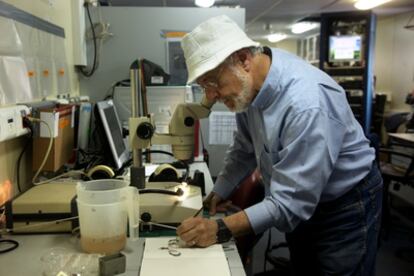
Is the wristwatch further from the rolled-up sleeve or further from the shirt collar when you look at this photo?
the shirt collar

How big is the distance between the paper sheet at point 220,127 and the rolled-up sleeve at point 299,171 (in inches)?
58.6

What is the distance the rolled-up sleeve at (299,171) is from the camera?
1.15 metres

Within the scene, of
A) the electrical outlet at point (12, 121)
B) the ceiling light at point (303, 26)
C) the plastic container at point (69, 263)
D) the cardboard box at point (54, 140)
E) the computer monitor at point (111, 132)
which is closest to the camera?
the plastic container at point (69, 263)

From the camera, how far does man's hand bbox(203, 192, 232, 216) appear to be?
1531mm

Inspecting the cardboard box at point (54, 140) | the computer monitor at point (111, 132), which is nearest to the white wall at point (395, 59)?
the computer monitor at point (111, 132)

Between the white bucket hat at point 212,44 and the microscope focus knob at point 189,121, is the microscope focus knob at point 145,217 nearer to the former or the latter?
the microscope focus knob at point 189,121

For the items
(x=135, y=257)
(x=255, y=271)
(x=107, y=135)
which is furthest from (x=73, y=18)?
(x=255, y=271)

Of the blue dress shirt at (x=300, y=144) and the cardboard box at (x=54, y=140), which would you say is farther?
the cardboard box at (x=54, y=140)

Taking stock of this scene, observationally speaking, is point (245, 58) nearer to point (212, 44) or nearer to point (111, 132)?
point (212, 44)

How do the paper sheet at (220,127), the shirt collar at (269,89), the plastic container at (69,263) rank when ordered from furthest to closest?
the paper sheet at (220,127), the shirt collar at (269,89), the plastic container at (69,263)

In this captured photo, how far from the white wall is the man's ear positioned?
6.11 m

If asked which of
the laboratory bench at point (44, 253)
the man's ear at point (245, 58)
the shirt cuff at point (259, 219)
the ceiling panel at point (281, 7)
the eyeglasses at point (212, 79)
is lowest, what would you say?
the laboratory bench at point (44, 253)

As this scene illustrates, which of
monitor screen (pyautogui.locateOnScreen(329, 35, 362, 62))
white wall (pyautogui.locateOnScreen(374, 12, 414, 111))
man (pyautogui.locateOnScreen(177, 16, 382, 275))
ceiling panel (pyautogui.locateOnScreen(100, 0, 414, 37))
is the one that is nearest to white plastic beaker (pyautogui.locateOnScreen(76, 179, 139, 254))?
man (pyautogui.locateOnScreen(177, 16, 382, 275))

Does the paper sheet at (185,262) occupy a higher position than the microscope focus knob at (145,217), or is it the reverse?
the microscope focus knob at (145,217)
